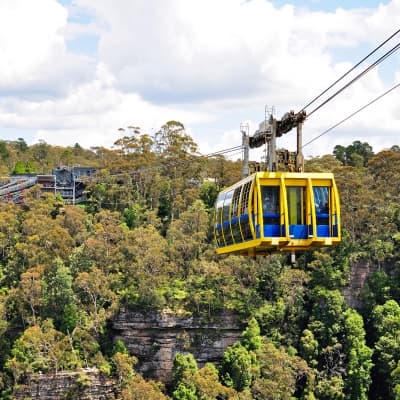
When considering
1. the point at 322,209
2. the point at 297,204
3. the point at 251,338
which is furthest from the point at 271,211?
the point at 251,338

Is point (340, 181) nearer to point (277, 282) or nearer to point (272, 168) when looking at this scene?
point (277, 282)

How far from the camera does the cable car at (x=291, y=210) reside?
15648mm

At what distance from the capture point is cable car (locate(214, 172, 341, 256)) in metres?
15.6

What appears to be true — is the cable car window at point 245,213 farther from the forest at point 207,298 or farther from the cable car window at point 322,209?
the forest at point 207,298

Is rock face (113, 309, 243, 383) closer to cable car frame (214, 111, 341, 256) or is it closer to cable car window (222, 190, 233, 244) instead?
cable car window (222, 190, 233, 244)

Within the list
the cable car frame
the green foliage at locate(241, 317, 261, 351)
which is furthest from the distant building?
the cable car frame

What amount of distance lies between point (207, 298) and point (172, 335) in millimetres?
2279

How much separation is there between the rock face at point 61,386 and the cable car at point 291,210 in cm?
2062

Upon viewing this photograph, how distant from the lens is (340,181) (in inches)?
1644

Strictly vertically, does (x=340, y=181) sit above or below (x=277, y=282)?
above

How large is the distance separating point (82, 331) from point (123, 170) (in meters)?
13.5

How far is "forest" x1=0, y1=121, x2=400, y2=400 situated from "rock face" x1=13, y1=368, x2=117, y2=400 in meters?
0.35

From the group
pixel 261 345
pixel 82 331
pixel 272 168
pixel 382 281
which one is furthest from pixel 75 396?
pixel 272 168

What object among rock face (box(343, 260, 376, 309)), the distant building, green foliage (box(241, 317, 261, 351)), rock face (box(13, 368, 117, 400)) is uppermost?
the distant building
